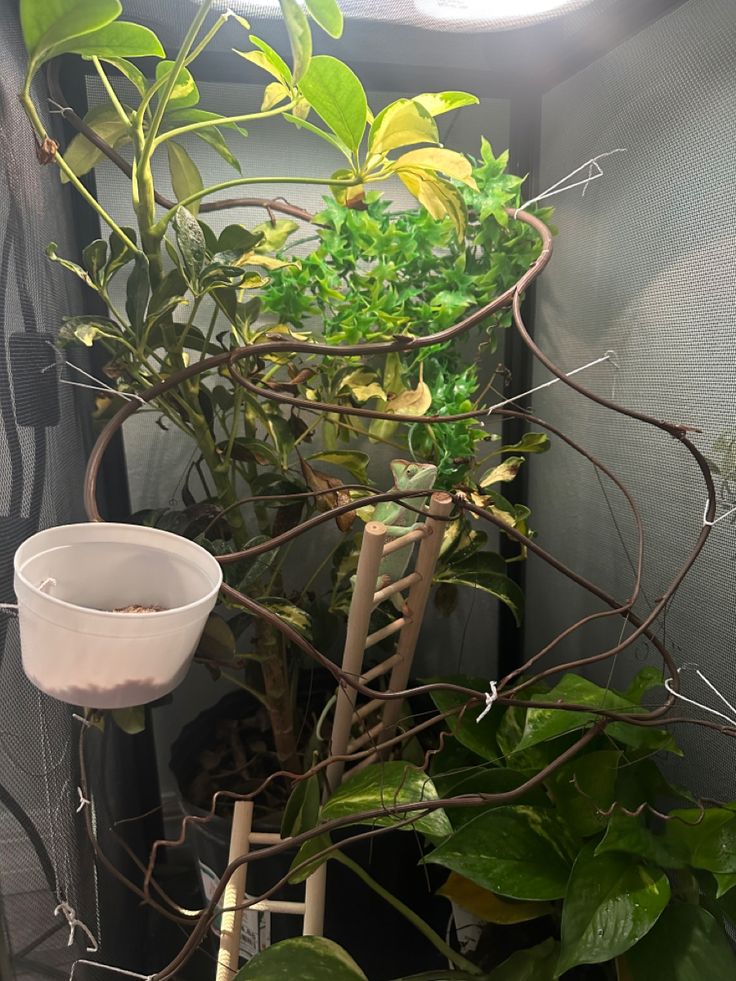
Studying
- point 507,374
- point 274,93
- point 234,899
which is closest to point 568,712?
point 234,899

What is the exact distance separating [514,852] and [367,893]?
283 mm

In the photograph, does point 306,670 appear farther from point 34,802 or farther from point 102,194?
point 102,194

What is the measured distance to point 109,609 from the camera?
597 millimetres

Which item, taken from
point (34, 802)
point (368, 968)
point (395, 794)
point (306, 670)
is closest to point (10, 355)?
point (34, 802)

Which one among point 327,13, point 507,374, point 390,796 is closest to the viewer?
point 327,13

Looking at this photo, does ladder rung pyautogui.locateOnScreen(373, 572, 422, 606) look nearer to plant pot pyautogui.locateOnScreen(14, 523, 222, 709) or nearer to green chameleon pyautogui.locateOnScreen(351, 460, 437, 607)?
green chameleon pyautogui.locateOnScreen(351, 460, 437, 607)

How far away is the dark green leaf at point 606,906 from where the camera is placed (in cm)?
60

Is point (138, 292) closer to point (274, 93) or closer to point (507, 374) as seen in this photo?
point (274, 93)

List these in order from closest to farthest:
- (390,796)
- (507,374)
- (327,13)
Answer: (327,13)
(390,796)
(507,374)

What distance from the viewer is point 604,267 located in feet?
3.03

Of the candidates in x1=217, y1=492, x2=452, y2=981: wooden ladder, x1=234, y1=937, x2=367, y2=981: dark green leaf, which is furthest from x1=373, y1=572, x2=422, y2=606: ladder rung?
x1=234, y1=937, x2=367, y2=981: dark green leaf

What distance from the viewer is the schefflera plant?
1.97 feet

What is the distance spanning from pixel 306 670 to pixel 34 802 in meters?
0.52

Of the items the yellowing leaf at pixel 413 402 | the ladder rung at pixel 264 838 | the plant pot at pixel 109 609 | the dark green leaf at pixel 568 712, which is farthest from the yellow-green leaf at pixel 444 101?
the ladder rung at pixel 264 838
